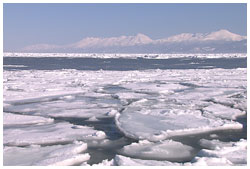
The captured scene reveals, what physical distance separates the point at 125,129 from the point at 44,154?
7.46 feet

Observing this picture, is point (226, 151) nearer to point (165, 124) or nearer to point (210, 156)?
point (210, 156)

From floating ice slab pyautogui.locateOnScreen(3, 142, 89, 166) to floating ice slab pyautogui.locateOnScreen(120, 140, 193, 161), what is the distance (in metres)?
0.92

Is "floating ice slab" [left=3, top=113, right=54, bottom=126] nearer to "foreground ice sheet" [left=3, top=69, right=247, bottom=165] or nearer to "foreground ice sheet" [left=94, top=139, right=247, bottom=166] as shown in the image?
"foreground ice sheet" [left=3, top=69, right=247, bottom=165]

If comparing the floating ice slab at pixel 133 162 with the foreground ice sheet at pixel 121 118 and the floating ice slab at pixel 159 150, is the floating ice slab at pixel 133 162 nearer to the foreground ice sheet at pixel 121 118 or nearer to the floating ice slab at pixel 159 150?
the foreground ice sheet at pixel 121 118

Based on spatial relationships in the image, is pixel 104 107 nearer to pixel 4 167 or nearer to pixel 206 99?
pixel 206 99

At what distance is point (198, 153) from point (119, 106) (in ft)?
16.1

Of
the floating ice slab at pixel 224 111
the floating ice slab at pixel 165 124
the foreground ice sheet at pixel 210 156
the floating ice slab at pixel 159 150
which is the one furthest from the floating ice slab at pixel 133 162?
the floating ice slab at pixel 224 111

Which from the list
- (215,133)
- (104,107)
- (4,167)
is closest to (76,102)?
(104,107)

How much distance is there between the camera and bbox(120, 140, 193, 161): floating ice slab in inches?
237

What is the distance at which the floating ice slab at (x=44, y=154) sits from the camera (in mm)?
5617

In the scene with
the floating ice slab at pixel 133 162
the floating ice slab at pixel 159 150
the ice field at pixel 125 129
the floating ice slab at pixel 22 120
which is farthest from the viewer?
the floating ice slab at pixel 22 120

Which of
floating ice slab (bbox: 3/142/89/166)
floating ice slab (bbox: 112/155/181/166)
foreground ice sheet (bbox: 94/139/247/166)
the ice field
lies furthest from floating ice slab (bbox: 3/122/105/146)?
floating ice slab (bbox: 112/155/181/166)

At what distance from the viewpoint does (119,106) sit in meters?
10.7

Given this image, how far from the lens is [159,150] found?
629 cm
